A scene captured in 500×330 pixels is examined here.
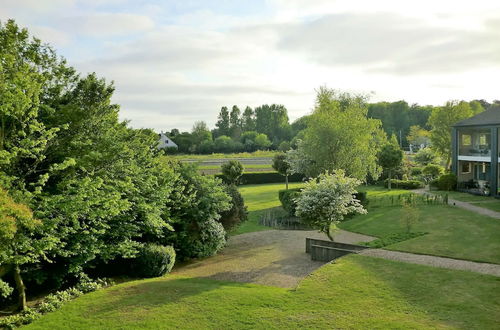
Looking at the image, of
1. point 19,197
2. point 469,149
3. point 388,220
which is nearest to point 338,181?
point 388,220

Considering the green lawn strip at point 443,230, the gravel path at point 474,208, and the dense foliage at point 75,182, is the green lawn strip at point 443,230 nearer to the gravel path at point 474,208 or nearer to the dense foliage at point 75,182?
the gravel path at point 474,208

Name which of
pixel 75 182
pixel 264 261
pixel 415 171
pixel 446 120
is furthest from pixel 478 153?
pixel 75 182

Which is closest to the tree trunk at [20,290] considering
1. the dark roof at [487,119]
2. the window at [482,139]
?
the dark roof at [487,119]

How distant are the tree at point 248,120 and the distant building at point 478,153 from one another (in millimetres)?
80992

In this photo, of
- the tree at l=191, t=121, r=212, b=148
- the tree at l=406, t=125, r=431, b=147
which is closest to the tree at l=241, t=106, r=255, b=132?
the tree at l=191, t=121, r=212, b=148

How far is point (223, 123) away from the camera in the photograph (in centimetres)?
11419

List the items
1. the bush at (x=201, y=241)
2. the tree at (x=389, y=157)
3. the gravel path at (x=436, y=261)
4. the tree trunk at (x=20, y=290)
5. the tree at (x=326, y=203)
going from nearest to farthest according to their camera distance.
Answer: the tree trunk at (x=20, y=290) < the gravel path at (x=436, y=261) < the tree at (x=326, y=203) < the bush at (x=201, y=241) < the tree at (x=389, y=157)

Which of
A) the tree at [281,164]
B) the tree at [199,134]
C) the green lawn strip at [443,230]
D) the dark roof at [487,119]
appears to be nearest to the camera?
the green lawn strip at [443,230]

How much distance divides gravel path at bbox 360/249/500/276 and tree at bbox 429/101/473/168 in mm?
36261

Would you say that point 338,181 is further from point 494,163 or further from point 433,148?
point 433,148

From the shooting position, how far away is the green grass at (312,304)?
10.1 m

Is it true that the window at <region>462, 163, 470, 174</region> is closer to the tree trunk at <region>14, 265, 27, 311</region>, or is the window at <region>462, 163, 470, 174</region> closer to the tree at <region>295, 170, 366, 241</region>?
the tree at <region>295, 170, 366, 241</region>

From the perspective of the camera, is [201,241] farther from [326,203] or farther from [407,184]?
[407,184]

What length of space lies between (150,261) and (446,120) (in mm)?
42857
